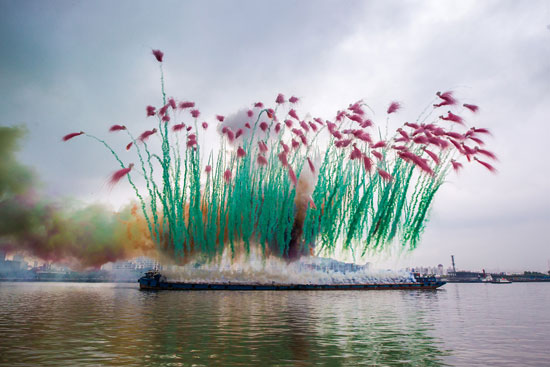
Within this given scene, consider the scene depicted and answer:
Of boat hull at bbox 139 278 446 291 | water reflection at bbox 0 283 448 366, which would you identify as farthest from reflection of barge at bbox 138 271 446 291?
water reflection at bbox 0 283 448 366

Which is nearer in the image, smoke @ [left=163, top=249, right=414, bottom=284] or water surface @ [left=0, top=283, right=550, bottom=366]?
water surface @ [left=0, top=283, right=550, bottom=366]

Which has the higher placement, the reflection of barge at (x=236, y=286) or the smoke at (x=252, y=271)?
the smoke at (x=252, y=271)

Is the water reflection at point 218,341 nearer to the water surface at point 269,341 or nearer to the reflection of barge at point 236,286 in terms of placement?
the water surface at point 269,341

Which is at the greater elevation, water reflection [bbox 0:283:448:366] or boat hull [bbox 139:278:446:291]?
water reflection [bbox 0:283:448:366]

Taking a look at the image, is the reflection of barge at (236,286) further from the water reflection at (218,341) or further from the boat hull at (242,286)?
the water reflection at (218,341)

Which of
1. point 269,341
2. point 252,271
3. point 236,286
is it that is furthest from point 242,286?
point 269,341

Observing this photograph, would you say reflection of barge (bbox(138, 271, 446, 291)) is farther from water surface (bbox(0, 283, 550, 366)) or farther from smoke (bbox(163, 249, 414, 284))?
water surface (bbox(0, 283, 550, 366))

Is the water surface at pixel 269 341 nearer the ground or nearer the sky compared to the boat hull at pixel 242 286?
nearer the sky

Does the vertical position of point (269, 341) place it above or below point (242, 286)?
above

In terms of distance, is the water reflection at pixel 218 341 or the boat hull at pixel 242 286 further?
the boat hull at pixel 242 286

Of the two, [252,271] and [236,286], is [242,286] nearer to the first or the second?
[236,286]

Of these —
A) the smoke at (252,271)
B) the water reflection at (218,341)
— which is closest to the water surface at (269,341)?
the water reflection at (218,341)

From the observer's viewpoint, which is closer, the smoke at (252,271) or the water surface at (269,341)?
the water surface at (269,341)

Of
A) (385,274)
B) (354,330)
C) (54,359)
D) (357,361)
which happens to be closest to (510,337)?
(354,330)
